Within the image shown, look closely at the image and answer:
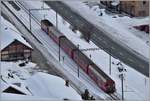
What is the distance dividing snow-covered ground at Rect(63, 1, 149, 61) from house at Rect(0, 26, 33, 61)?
188cm

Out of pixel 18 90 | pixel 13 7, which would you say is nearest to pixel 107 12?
pixel 13 7

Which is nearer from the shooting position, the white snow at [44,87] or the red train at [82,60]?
the white snow at [44,87]

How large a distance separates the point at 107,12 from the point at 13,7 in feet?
7.39

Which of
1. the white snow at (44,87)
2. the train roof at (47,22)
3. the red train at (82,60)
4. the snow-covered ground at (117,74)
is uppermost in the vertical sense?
the white snow at (44,87)

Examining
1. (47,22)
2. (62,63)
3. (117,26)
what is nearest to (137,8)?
(117,26)

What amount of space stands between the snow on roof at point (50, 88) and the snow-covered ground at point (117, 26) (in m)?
2.85

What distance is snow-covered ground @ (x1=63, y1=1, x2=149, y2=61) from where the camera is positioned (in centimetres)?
766

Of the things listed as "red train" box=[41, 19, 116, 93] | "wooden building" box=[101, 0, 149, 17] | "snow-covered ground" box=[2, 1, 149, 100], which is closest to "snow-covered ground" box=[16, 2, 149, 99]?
"snow-covered ground" box=[2, 1, 149, 100]

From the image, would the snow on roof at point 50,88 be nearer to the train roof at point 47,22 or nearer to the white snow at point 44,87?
the white snow at point 44,87

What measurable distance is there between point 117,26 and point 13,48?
273 centimetres

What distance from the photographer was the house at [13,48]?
268 inches

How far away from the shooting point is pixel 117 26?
8781mm

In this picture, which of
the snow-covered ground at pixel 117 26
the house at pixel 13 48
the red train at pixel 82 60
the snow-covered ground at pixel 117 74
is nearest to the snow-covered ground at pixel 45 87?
the snow-covered ground at pixel 117 74

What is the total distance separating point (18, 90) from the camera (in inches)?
166
